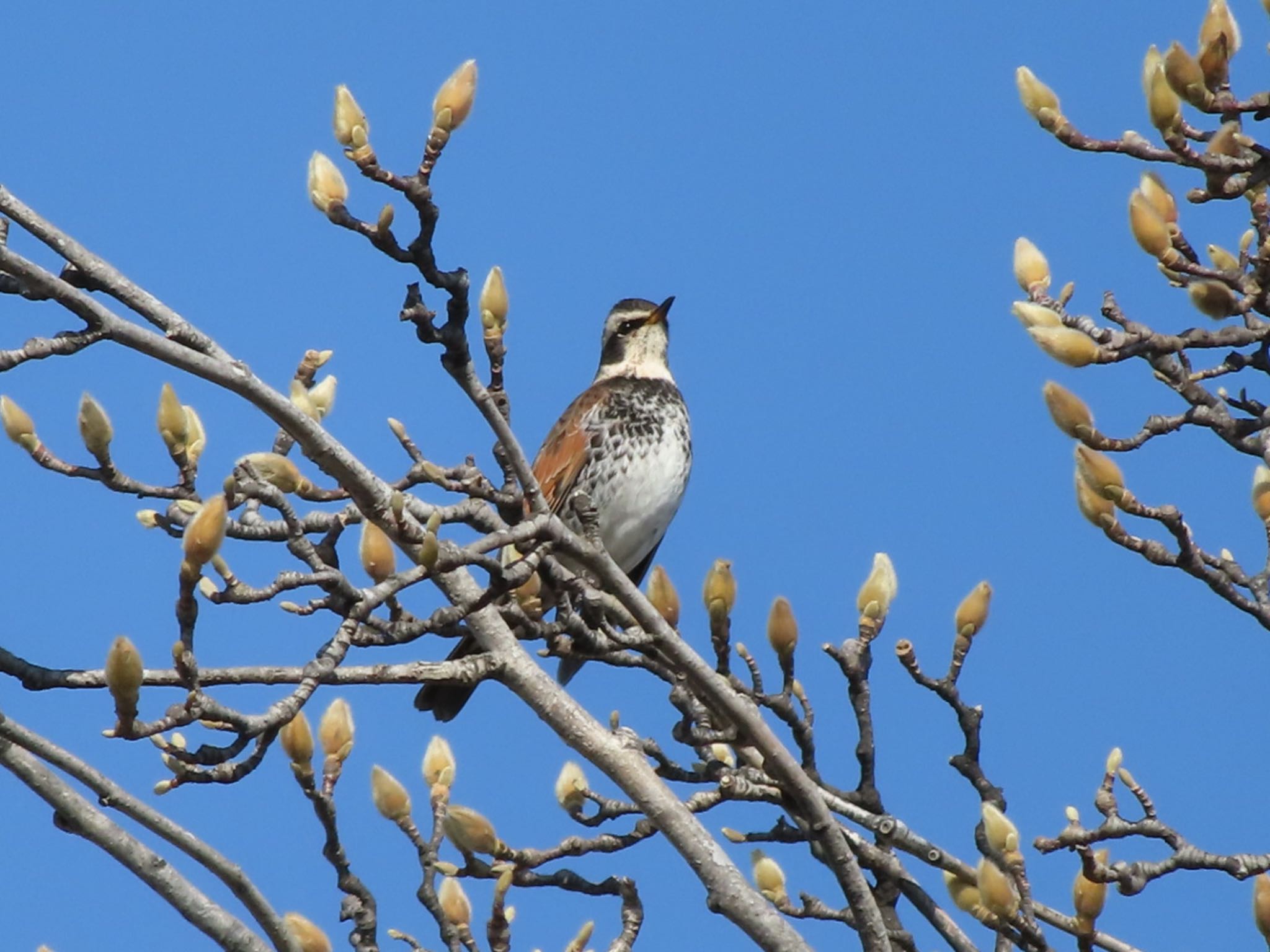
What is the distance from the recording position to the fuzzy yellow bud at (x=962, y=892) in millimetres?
4098

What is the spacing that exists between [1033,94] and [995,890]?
1.85 m

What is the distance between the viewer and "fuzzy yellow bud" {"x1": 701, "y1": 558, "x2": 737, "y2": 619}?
14.8 feet

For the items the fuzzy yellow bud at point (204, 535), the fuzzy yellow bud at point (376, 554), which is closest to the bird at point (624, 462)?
the fuzzy yellow bud at point (376, 554)

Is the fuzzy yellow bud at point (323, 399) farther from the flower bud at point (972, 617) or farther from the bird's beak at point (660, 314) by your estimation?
the bird's beak at point (660, 314)

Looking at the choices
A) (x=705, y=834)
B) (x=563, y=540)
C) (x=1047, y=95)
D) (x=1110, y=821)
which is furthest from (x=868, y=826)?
(x=1047, y=95)

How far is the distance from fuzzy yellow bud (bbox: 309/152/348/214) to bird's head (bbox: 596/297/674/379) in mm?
5553

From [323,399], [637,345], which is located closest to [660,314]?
[637,345]

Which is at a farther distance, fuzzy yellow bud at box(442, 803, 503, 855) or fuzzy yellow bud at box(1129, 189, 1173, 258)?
fuzzy yellow bud at box(442, 803, 503, 855)

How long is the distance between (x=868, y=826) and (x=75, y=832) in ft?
Result: 6.59

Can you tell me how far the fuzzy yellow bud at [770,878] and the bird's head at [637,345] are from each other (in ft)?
15.5

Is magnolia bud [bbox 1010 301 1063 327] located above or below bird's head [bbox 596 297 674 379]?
below

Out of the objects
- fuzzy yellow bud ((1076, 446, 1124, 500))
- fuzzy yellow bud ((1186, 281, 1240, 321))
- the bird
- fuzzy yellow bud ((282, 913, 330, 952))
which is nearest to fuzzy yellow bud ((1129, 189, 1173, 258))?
fuzzy yellow bud ((1186, 281, 1240, 321))

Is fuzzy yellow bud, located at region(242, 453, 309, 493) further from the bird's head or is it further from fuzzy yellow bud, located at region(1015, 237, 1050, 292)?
the bird's head

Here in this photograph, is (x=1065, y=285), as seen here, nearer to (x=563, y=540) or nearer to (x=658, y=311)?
(x=563, y=540)
